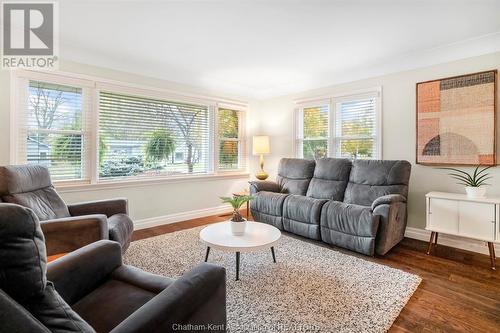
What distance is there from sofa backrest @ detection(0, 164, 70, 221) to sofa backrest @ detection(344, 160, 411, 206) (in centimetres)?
328

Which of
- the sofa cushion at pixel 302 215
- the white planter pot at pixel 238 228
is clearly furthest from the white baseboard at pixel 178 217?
the white planter pot at pixel 238 228

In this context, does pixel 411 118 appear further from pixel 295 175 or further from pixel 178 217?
pixel 178 217

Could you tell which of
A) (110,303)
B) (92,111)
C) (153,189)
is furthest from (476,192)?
(92,111)

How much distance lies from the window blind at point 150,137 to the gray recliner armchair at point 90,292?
2.45m

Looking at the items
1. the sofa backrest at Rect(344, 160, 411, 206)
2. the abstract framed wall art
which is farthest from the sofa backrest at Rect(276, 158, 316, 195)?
the abstract framed wall art

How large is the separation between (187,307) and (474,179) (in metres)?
3.28

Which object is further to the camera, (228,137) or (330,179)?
(228,137)

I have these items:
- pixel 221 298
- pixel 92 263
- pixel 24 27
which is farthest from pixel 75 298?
pixel 24 27

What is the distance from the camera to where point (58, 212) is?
234 centimetres

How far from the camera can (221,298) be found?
1.16 metres

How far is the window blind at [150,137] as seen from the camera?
11.4ft

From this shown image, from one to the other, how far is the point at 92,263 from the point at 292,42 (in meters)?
2.80

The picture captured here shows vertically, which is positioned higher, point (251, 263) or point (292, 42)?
point (292, 42)

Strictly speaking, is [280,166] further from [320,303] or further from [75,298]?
[75,298]
